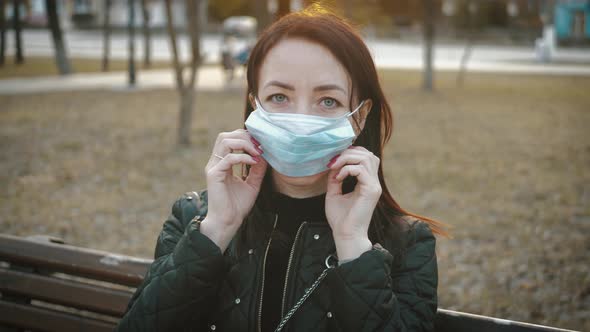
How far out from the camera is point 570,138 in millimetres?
10438

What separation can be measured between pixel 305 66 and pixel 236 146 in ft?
1.15

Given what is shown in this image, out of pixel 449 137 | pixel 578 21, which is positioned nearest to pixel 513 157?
pixel 449 137

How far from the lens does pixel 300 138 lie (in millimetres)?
1922

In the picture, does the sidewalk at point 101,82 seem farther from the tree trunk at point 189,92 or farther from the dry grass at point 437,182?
the tree trunk at point 189,92

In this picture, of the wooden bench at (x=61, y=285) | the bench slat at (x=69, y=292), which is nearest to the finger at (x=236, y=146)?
the wooden bench at (x=61, y=285)

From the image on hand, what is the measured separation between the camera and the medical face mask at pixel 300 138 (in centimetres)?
193

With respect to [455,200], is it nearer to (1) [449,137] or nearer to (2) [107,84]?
(1) [449,137]

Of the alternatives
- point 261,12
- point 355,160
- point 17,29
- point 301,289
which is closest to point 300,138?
point 355,160

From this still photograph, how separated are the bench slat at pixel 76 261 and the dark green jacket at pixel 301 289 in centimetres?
45

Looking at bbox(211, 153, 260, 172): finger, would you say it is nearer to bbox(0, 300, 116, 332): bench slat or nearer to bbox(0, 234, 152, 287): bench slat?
bbox(0, 234, 152, 287): bench slat

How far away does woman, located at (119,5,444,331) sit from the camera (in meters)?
1.92

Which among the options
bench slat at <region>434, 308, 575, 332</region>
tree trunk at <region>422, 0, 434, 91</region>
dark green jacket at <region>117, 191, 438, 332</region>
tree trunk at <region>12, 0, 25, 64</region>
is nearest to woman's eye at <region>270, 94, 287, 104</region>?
dark green jacket at <region>117, 191, 438, 332</region>

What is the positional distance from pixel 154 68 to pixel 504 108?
15.5 metres

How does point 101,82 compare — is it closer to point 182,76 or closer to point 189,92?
point 182,76
